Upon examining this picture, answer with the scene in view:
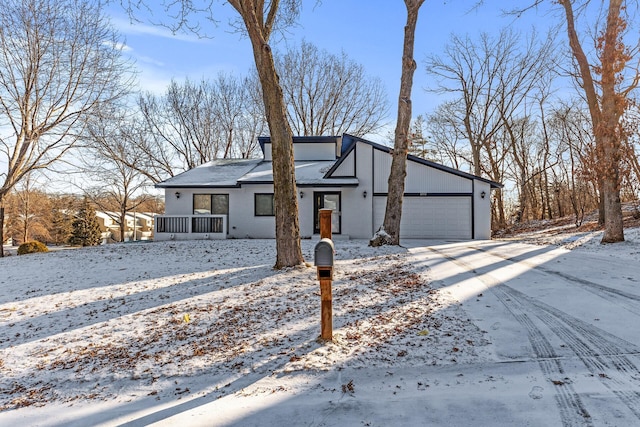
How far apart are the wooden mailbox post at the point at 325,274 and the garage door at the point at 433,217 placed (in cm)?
1079

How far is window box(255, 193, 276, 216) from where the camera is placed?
47.1ft

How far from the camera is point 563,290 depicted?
16.2ft

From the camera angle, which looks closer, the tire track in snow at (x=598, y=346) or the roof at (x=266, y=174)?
the tire track in snow at (x=598, y=346)

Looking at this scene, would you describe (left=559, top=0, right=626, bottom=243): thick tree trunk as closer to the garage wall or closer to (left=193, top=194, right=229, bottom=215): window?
the garage wall

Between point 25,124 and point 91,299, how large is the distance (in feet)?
33.9

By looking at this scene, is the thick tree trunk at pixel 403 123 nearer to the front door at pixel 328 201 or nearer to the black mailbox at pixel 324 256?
the front door at pixel 328 201

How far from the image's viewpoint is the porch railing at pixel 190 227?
13969 mm

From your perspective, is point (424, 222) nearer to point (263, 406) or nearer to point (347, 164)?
point (347, 164)

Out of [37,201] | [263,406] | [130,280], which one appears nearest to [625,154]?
[263,406]

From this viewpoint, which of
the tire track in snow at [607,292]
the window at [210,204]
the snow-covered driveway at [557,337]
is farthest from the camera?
the window at [210,204]

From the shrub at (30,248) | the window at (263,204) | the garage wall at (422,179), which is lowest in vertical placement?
the shrub at (30,248)

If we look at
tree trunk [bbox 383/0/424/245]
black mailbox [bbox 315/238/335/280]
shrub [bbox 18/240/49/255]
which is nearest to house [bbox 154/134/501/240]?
tree trunk [bbox 383/0/424/245]

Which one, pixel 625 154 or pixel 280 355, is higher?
pixel 625 154

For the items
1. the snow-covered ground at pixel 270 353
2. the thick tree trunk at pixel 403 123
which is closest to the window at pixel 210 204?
the thick tree trunk at pixel 403 123
